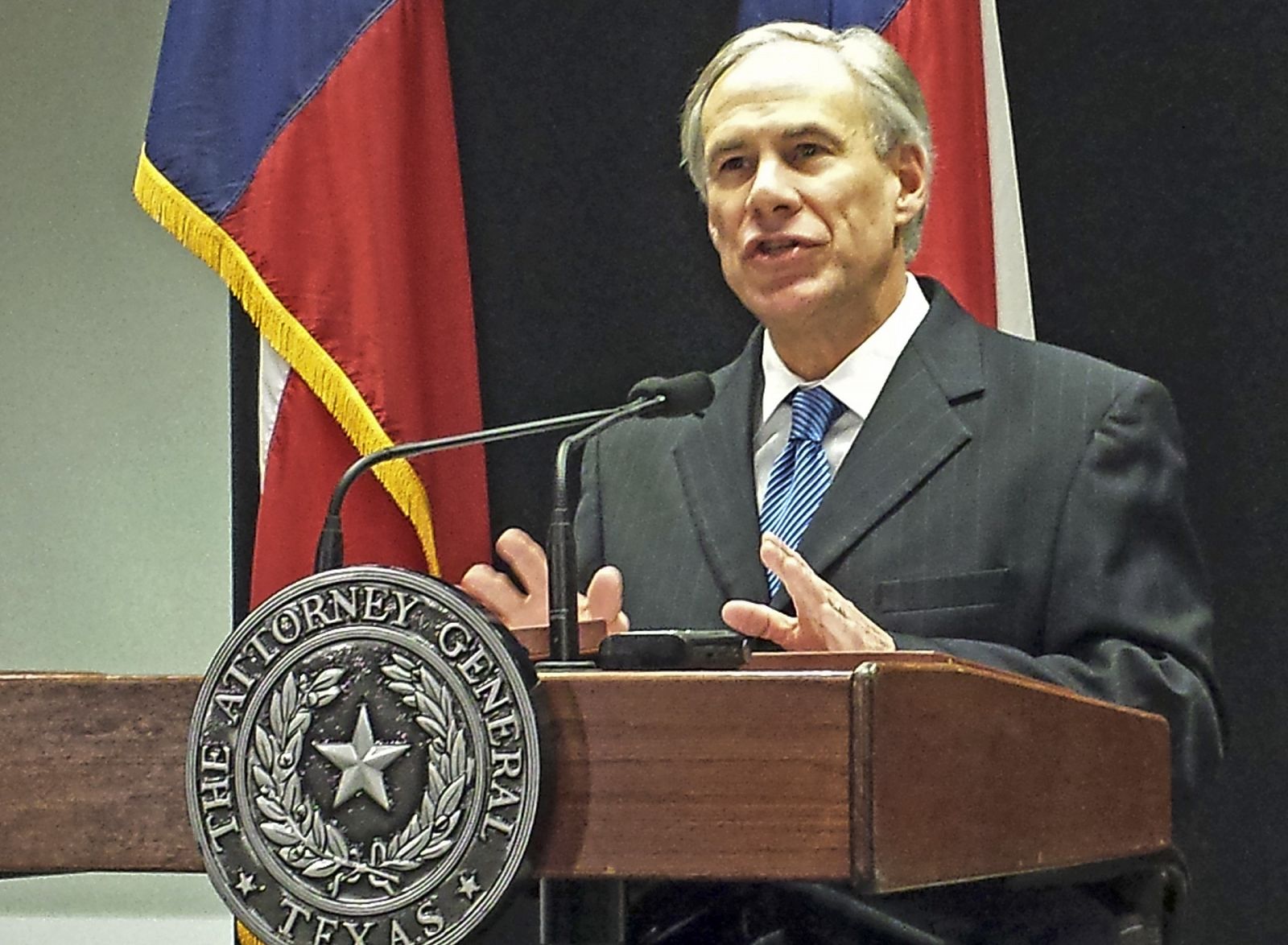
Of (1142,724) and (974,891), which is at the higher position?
(1142,724)

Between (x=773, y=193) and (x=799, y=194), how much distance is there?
1.5 inches

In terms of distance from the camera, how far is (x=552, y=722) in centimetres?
93

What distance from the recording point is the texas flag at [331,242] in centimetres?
278

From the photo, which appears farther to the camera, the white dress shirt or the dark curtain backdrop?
the dark curtain backdrop

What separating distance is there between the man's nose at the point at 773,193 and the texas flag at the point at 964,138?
62 cm

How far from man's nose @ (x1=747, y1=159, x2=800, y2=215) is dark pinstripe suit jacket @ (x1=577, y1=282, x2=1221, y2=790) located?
23 centimetres

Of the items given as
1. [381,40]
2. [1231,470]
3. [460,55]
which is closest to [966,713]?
[1231,470]

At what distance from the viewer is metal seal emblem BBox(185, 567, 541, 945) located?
92 cm

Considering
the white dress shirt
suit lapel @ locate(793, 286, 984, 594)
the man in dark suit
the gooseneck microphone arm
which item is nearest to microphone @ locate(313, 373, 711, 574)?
the gooseneck microphone arm

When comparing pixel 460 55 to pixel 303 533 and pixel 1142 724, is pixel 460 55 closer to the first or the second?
pixel 303 533

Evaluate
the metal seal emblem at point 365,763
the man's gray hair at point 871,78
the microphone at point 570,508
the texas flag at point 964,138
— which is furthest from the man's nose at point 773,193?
the metal seal emblem at point 365,763

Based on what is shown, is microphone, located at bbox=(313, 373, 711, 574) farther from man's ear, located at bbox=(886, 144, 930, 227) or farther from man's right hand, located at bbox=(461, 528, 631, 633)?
man's ear, located at bbox=(886, 144, 930, 227)

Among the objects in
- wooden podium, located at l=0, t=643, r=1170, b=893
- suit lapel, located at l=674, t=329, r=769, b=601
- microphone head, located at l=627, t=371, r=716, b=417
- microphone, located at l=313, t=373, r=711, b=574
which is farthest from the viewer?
suit lapel, located at l=674, t=329, r=769, b=601

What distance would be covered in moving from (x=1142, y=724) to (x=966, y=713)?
487mm
